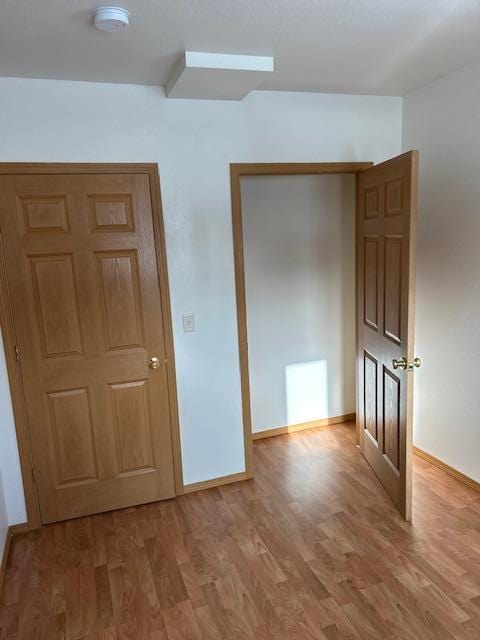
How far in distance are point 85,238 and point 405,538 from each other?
2.34 meters

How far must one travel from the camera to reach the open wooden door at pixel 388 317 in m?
2.37

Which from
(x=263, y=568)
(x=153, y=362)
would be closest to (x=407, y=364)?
(x=263, y=568)

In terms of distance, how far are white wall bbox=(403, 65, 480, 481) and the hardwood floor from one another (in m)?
0.40

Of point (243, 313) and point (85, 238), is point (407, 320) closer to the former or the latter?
point (243, 313)

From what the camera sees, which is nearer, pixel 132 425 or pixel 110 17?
pixel 110 17

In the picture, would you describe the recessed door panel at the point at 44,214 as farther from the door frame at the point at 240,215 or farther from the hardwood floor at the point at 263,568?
the hardwood floor at the point at 263,568

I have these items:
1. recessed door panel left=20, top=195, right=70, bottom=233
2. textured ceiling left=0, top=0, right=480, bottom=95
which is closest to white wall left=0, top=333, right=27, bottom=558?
recessed door panel left=20, top=195, right=70, bottom=233

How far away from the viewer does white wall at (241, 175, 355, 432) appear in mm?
3428

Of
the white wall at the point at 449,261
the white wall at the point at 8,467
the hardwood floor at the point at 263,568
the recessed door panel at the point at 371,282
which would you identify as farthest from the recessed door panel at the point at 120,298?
the white wall at the point at 449,261

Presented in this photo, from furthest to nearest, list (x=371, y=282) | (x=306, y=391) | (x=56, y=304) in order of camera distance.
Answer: (x=306, y=391) < (x=371, y=282) < (x=56, y=304)

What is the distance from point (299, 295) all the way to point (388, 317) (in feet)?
3.47

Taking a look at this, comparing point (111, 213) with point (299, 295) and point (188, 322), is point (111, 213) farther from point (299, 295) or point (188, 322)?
point (299, 295)

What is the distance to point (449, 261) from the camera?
2.78 m

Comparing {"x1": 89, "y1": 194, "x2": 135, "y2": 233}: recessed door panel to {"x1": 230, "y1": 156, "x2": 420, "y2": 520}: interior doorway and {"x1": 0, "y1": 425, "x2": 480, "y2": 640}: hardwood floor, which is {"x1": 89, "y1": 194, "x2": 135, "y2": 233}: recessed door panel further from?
{"x1": 0, "y1": 425, "x2": 480, "y2": 640}: hardwood floor
